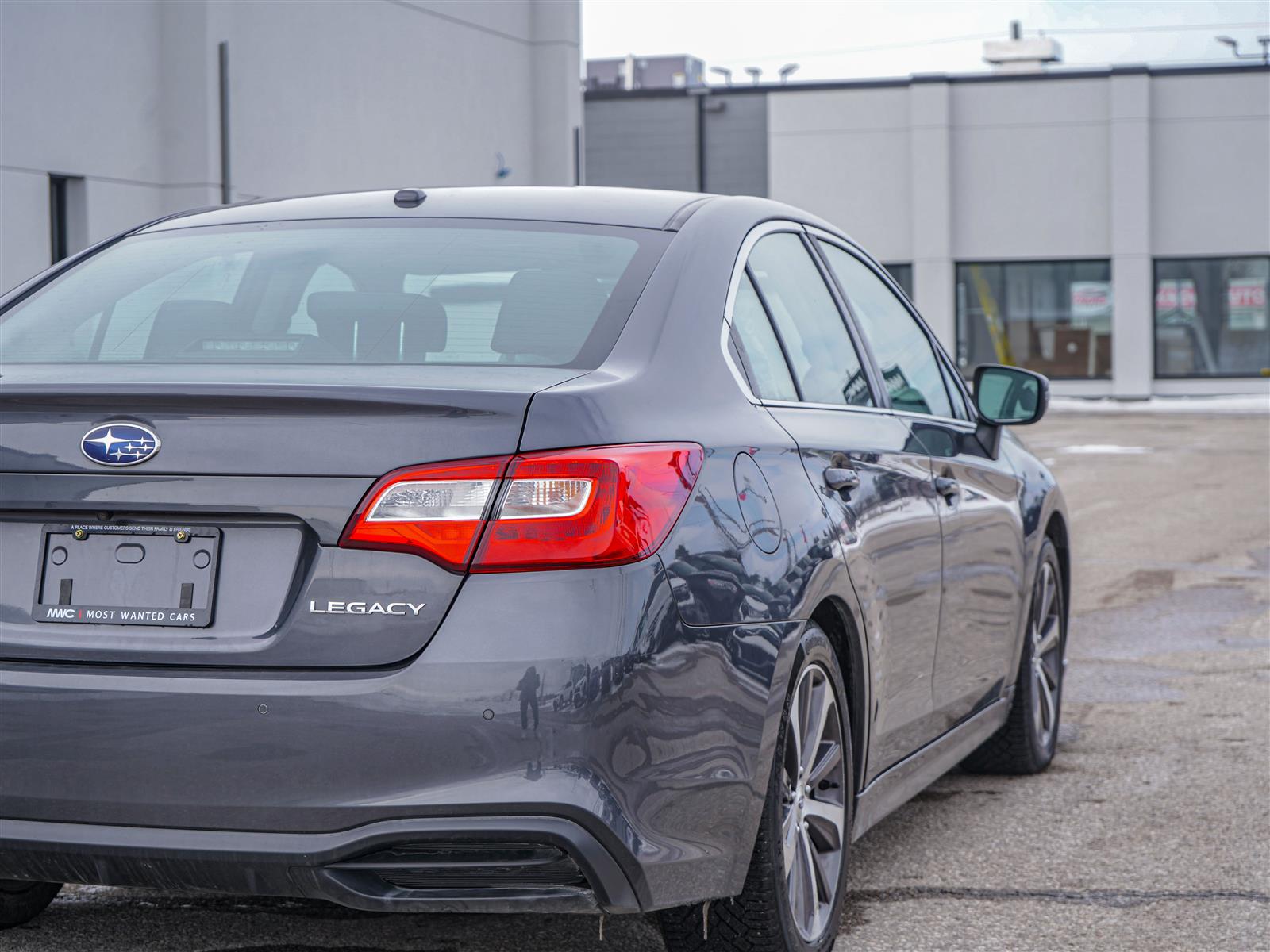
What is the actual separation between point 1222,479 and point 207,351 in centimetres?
1611

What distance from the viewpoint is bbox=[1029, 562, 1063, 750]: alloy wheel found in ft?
18.4

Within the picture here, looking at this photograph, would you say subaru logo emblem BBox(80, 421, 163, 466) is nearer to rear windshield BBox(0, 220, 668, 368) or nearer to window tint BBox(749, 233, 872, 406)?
rear windshield BBox(0, 220, 668, 368)

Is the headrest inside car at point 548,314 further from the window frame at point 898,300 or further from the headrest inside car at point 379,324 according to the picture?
the window frame at point 898,300

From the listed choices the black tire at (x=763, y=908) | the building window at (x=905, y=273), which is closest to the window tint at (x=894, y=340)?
the black tire at (x=763, y=908)

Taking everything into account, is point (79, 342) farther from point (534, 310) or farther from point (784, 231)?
point (784, 231)

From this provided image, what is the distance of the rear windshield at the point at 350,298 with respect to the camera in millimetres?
3314

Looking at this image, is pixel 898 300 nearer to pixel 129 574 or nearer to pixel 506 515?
pixel 506 515

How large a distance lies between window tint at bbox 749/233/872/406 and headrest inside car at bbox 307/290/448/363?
32.0 inches

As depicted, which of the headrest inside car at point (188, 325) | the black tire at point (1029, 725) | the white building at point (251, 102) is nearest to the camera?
the headrest inside car at point (188, 325)

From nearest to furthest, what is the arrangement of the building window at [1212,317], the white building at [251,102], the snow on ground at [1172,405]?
1. the white building at [251,102]
2. the snow on ground at [1172,405]
3. the building window at [1212,317]

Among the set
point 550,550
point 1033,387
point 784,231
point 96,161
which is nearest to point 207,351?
point 550,550

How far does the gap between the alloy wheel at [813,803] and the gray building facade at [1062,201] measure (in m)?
33.6

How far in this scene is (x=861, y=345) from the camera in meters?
4.45

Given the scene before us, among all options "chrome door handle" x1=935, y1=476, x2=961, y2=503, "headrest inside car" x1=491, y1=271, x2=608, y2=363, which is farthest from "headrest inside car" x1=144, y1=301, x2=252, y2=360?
"chrome door handle" x1=935, y1=476, x2=961, y2=503
